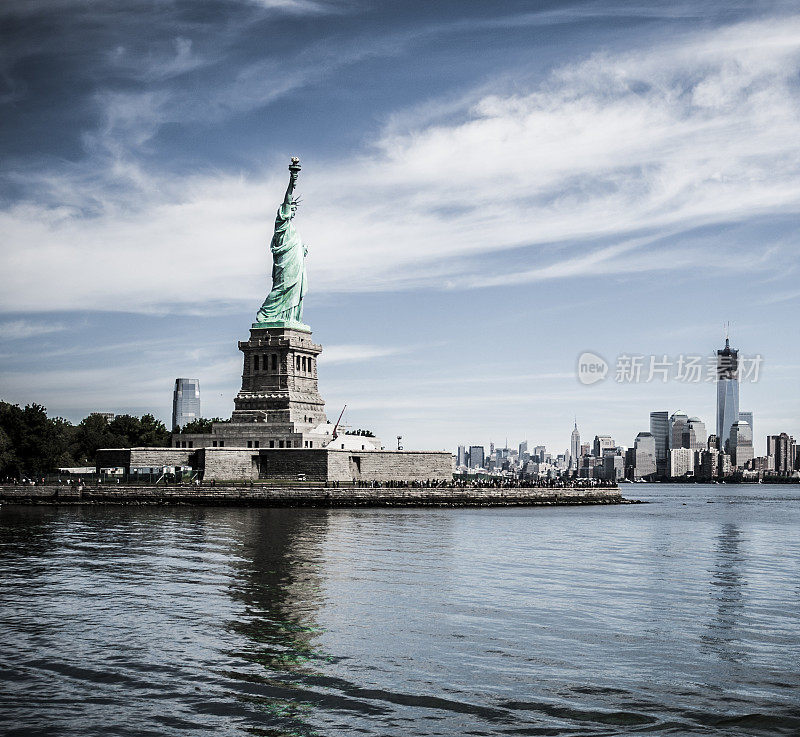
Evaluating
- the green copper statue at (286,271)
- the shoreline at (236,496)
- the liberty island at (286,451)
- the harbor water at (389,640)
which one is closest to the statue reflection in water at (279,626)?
the harbor water at (389,640)

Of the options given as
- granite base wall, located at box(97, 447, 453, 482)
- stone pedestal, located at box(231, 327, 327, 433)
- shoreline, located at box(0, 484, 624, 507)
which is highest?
stone pedestal, located at box(231, 327, 327, 433)

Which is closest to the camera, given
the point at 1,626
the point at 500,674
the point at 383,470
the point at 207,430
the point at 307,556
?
the point at 500,674

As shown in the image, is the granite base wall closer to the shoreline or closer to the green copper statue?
the shoreline

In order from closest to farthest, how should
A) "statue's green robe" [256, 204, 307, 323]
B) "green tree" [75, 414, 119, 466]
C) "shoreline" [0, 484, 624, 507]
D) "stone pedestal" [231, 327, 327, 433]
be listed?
1. "shoreline" [0, 484, 624, 507]
2. "stone pedestal" [231, 327, 327, 433]
3. "statue's green robe" [256, 204, 307, 323]
4. "green tree" [75, 414, 119, 466]

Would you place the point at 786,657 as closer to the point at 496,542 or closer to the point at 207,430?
the point at 496,542

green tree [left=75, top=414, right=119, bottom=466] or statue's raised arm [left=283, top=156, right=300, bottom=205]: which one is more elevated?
statue's raised arm [left=283, top=156, right=300, bottom=205]

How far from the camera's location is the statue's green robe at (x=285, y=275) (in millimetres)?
99688

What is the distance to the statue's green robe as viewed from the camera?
327 feet

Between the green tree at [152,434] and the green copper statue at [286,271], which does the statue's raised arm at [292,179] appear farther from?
the green tree at [152,434]

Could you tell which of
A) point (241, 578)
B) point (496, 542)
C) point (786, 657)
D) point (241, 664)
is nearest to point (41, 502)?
point (496, 542)

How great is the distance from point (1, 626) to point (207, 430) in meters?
84.7

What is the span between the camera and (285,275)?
10031cm

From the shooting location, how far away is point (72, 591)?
31484 millimetres

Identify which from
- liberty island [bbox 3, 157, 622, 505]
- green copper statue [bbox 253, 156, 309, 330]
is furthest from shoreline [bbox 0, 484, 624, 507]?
green copper statue [bbox 253, 156, 309, 330]
